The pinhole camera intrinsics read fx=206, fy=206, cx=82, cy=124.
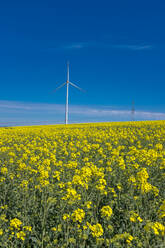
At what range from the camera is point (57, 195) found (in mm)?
7504

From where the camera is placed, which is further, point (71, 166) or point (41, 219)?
point (71, 166)

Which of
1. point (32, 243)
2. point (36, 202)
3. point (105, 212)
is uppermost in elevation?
point (105, 212)

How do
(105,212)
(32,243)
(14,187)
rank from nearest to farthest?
(105,212), (32,243), (14,187)

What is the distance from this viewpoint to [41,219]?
588 cm

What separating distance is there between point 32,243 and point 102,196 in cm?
294

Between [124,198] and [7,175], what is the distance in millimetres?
5505

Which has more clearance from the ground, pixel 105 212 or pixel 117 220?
pixel 105 212

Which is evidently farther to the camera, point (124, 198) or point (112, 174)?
point (112, 174)

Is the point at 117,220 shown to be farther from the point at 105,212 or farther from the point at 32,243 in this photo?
the point at 32,243

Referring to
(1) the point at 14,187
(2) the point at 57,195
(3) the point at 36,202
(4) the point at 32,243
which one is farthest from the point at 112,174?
(4) the point at 32,243

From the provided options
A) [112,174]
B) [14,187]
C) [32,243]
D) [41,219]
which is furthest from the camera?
[112,174]

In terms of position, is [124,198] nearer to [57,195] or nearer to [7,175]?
[57,195]

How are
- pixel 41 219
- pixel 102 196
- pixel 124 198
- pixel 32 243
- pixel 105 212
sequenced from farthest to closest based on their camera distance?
pixel 102 196, pixel 124 198, pixel 41 219, pixel 32 243, pixel 105 212

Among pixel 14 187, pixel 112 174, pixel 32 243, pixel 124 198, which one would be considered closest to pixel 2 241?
pixel 32 243
